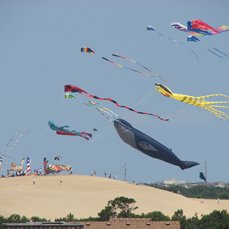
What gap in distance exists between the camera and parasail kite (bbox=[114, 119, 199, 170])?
3391 inches

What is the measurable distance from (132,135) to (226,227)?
6628cm

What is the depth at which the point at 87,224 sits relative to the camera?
12369 cm

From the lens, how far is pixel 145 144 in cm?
8806

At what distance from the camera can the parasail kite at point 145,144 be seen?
8612 centimetres

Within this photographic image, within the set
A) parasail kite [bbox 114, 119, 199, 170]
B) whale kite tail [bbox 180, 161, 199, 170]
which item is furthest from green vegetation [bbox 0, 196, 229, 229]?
whale kite tail [bbox 180, 161, 199, 170]

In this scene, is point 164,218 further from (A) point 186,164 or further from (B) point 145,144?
(A) point 186,164

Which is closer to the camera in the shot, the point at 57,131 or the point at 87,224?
the point at 57,131

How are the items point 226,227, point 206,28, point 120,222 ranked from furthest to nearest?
point 226,227 < point 120,222 < point 206,28

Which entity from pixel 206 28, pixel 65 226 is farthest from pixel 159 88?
pixel 65 226

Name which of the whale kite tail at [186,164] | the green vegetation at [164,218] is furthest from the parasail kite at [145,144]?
the green vegetation at [164,218]

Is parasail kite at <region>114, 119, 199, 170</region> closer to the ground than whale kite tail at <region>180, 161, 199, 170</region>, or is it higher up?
Answer: higher up

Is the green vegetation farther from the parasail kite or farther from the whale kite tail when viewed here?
the whale kite tail

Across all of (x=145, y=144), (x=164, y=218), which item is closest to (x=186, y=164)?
(x=145, y=144)

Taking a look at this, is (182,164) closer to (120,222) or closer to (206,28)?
(206,28)
